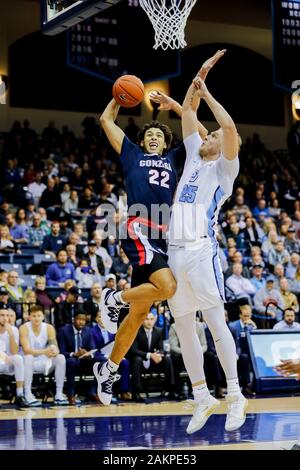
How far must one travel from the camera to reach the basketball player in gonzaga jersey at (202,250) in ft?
25.5

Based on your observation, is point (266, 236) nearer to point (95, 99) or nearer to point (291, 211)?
point (291, 211)

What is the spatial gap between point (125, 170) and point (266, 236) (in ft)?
38.1

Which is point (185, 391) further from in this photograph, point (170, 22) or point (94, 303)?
point (170, 22)

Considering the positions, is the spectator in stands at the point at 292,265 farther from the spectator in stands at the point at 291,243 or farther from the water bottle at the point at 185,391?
the water bottle at the point at 185,391

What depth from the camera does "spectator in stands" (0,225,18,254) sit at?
1692cm

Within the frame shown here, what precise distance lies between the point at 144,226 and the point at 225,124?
3.93 feet

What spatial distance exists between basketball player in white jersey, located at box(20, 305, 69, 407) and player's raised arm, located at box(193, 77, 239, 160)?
21.0 feet

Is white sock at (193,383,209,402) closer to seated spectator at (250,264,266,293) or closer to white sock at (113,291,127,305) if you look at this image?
white sock at (113,291,127,305)

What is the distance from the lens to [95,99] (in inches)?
1062

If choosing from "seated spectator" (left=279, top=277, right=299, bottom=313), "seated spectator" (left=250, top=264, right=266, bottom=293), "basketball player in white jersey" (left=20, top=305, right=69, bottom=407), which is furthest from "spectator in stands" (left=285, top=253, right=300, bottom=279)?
"basketball player in white jersey" (left=20, top=305, right=69, bottom=407)

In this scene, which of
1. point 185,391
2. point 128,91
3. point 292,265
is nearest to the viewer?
point 128,91

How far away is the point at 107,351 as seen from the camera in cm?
1409

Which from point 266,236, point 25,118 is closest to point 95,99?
point 25,118

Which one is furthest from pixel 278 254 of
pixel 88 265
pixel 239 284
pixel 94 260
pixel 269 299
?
pixel 88 265
